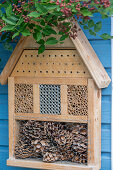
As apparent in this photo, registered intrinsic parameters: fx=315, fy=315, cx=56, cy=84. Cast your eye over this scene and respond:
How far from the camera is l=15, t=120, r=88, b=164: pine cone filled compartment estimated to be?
138cm

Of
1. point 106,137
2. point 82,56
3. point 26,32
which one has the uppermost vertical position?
point 26,32

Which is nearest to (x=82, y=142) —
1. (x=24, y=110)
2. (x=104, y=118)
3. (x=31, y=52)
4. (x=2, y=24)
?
(x=104, y=118)

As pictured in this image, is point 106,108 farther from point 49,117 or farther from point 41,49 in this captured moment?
point 41,49

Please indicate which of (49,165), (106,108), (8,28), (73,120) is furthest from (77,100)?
(8,28)

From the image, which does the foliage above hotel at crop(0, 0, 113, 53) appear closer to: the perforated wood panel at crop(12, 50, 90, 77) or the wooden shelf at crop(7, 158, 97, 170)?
the perforated wood panel at crop(12, 50, 90, 77)

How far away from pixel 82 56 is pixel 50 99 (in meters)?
0.26

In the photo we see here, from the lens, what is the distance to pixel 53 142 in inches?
56.5

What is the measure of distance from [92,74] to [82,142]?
0.31 meters

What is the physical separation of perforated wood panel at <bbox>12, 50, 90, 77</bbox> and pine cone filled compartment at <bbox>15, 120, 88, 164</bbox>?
225 millimetres

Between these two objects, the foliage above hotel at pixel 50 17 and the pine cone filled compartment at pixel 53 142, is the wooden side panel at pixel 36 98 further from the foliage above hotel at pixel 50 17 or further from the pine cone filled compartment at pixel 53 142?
the foliage above hotel at pixel 50 17

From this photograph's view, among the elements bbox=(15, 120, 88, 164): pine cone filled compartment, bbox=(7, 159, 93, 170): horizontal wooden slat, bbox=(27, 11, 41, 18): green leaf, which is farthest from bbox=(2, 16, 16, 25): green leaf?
bbox=(7, 159, 93, 170): horizontal wooden slat

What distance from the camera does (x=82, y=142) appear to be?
4.52ft

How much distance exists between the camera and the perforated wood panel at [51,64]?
1356 millimetres

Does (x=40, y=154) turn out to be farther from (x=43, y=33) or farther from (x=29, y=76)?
(x=43, y=33)
